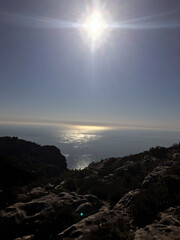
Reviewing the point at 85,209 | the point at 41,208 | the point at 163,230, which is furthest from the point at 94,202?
the point at 163,230

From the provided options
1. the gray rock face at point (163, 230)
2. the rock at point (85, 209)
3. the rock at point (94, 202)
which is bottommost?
the rock at point (94, 202)

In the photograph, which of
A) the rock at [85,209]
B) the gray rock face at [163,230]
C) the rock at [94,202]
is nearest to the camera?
the gray rock face at [163,230]

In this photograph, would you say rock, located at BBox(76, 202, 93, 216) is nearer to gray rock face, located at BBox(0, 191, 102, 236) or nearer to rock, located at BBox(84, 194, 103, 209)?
gray rock face, located at BBox(0, 191, 102, 236)

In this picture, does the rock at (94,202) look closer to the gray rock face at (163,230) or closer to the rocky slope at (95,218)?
the rocky slope at (95,218)

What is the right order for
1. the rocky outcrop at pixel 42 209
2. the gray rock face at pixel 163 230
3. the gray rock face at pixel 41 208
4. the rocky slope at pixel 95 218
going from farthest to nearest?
1. the gray rock face at pixel 41 208
2. the rocky outcrop at pixel 42 209
3. the rocky slope at pixel 95 218
4. the gray rock face at pixel 163 230

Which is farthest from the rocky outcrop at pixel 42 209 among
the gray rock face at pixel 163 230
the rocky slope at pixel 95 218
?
the gray rock face at pixel 163 230

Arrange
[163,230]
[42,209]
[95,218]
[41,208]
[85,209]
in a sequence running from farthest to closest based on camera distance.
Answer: [85,209]
[41,208]
[42,209]
[95,218]
[163,230]

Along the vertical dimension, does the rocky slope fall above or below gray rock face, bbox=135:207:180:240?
below

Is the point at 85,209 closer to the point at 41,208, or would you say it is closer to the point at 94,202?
the point at 94,202

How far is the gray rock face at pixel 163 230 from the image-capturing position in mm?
6461

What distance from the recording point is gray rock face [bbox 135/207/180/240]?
6.46 meters

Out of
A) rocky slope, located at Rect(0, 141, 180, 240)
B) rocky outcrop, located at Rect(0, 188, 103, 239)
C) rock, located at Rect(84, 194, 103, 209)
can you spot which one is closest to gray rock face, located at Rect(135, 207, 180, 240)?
rocky slope, located at Rect(0, 141, 180, 240)

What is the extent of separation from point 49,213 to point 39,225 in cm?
96

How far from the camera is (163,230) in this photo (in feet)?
22.8
